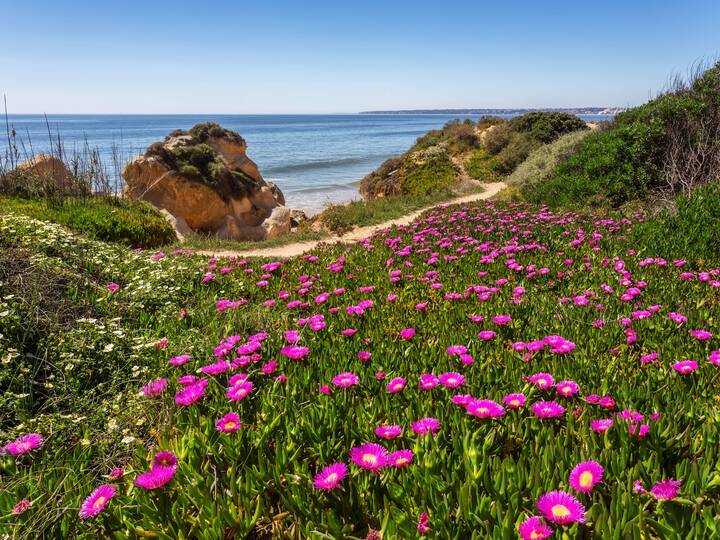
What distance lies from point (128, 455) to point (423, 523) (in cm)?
151

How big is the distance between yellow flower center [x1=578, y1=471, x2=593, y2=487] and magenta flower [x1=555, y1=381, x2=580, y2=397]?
2.08 ft

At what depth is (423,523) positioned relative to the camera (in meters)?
1.44

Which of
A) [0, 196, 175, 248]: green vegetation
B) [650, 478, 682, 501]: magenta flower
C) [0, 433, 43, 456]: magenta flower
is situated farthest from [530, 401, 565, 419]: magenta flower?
[0, 196, 175, 248]: green vegetation

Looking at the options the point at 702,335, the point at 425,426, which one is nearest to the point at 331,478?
the point at 425,426

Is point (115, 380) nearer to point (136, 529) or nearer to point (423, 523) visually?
point (136, 529)

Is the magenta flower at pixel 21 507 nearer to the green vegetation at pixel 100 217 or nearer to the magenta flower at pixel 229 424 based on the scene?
the magenta flower at pixel 229 424

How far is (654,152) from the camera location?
1040 cm

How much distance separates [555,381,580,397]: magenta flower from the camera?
2.06 meters

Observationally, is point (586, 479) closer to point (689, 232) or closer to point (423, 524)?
point (423, 524)

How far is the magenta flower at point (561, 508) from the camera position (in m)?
1.32

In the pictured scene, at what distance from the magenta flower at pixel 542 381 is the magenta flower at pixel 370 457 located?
87 centimetres

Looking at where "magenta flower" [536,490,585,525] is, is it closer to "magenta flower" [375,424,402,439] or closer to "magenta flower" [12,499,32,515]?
"magenta flower" [375,424,402,439]

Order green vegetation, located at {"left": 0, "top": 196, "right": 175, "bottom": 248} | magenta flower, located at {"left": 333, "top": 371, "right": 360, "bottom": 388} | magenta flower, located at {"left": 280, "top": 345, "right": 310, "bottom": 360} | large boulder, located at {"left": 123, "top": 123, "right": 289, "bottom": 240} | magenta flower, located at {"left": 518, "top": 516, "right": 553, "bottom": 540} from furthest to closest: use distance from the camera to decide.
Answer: large boulder, located at {"left": 123, "top": 123, "right": 289, "bottom": 240} < green vegetation, located at {"left": 0, "top": 196, "right": 175, "bottom": 248} < magenta flower, located at {"left": 280, "top": 345, "right": 310, "bottom": 360} < magenta flower, located at {"left": 333, "top": 371, "right": 360, "bottom": 388} < magenta flower, located at {"left": 518, "top": 516, "right": 553, "bottom": 540}

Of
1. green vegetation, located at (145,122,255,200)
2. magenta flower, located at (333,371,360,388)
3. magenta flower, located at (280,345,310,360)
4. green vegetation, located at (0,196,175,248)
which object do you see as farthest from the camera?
green vegetation, located at (145,122,255,200)
